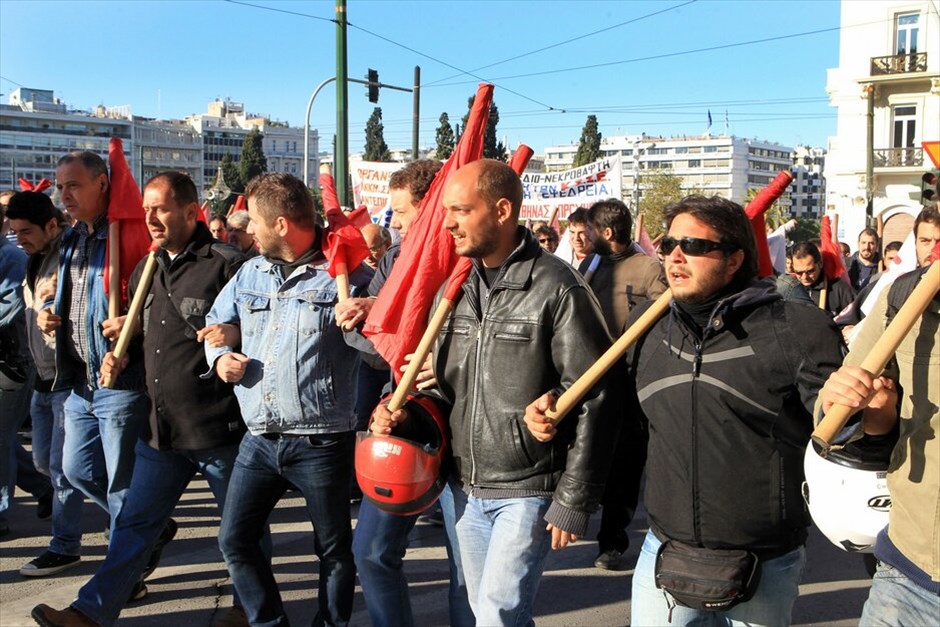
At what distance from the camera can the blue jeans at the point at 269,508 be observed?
405cm

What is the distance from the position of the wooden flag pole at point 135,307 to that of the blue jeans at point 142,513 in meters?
0.46

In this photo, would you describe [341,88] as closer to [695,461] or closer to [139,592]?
[139,592]

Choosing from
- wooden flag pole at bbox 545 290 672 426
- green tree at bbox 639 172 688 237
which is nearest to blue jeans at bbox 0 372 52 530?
wooden flag pole at bbox 545 290 672 426

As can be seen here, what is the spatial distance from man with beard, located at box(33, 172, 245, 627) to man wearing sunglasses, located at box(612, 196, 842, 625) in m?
2.11

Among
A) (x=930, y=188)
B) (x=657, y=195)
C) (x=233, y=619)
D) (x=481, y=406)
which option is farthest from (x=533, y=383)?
(x=657, y=195)

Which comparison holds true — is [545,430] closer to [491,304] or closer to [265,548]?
[491,304]

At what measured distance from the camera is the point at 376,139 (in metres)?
106

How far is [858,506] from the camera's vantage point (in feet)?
8.69

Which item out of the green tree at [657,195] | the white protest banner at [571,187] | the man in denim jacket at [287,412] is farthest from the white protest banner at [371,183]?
the green tree at [657,195]

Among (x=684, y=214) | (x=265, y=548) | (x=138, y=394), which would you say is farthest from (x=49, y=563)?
(x=684, y=214)

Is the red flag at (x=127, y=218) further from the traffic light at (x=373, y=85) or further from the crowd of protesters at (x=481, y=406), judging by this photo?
the traffic light at (x=373, y=85)

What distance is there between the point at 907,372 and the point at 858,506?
41cm

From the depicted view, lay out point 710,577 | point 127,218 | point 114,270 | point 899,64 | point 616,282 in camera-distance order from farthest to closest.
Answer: point 899,64
point 616,282
point 127,218
point 114,270
point 710,577

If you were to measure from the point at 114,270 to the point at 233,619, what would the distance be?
6.07 feet
